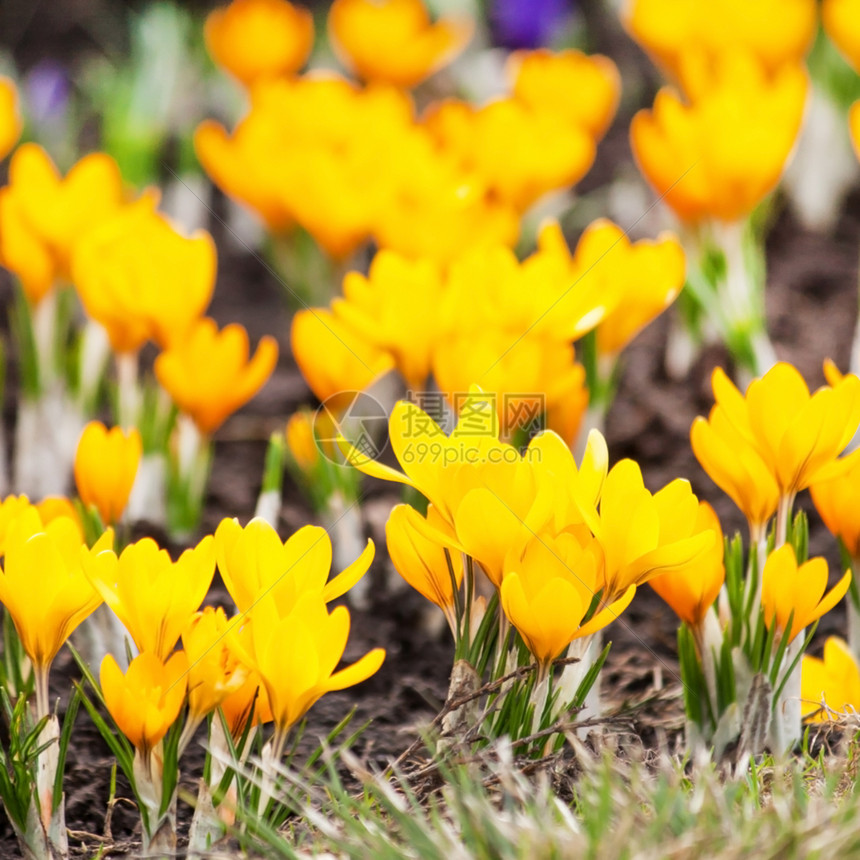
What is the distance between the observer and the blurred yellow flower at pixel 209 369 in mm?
1177

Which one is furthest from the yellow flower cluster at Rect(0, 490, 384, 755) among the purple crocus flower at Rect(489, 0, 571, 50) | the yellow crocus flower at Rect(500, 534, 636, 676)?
the purple crocus flower at Rect(489, 0, 571, 50)

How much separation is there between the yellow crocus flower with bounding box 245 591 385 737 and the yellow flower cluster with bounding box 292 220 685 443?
36cm

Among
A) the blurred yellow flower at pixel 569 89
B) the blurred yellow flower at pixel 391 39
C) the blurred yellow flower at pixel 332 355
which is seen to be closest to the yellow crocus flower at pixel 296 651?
the blurred yellow flower at pixel 332 355

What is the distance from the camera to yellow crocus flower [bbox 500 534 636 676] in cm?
73

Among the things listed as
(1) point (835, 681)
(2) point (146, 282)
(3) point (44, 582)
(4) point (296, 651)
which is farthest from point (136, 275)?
(1) point (835, 681)

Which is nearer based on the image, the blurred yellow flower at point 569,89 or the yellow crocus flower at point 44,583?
the yellow crocus flower at point 44,583

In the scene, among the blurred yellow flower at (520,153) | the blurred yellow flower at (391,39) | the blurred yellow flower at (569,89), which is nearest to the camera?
the blurred yellow flower at (520,153)

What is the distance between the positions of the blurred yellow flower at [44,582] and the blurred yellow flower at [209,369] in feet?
1.30

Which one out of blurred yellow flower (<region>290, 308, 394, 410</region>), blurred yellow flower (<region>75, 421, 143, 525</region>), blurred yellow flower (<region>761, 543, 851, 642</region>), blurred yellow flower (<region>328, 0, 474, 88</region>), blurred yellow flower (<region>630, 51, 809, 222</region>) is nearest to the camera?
blurred yellow flower (<region>761, 543, 851, 642</region>)

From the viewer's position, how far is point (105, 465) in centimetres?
102

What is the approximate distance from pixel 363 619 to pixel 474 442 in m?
0.49

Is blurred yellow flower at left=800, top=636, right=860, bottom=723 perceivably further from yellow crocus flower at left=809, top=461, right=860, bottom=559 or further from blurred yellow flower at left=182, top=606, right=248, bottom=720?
blurred yellow flower at left=182, top=606, right=248, bottom=720

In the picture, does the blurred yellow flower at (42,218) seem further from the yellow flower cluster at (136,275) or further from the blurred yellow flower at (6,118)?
the blurred yellow flower at (6,118)

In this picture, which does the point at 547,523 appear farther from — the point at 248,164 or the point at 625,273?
the point at 248,164
